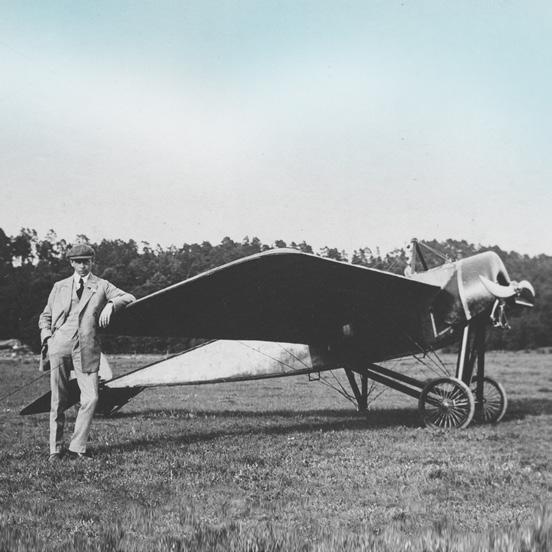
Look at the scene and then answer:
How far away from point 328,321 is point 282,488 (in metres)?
4.66

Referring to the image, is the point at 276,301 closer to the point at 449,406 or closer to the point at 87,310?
the point at 87,310

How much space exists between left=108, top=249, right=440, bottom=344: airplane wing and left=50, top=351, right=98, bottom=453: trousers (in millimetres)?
762

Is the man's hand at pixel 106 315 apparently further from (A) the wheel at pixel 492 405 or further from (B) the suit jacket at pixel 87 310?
(A) the wheel at pixel 492 405

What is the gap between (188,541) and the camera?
3.29 m

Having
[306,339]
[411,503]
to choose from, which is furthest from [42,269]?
[411,503]

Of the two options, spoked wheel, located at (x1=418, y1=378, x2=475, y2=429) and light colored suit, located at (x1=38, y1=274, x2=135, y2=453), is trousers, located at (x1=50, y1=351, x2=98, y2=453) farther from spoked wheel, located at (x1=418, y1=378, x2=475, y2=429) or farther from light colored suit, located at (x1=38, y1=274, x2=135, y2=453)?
spoked wheel, located at (x1=418, y1=378, x2=475, y2=429)

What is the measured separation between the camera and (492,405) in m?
9.52

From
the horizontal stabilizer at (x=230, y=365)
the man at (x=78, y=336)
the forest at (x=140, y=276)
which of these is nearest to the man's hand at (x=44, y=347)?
the man at (x=78, y=336)

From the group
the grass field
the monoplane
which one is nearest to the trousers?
the grass field

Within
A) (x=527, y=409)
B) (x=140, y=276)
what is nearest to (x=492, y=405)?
(x=527, y=409)

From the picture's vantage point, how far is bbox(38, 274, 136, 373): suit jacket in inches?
246

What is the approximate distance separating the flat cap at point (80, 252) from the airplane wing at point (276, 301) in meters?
0.75

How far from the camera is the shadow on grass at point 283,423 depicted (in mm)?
7484

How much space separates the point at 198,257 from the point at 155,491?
267 feet
